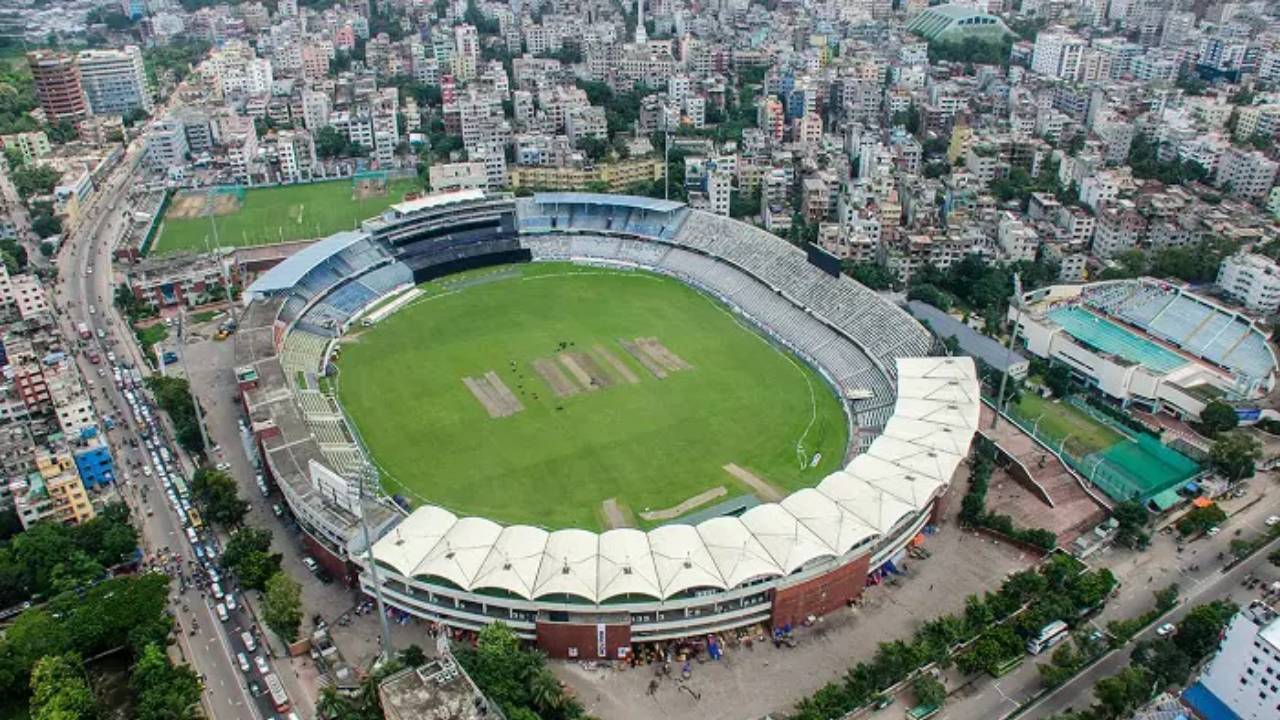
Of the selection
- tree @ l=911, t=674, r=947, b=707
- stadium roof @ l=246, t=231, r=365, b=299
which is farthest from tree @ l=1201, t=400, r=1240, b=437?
stadium roof @ l=246, t=231, r=365, b=299

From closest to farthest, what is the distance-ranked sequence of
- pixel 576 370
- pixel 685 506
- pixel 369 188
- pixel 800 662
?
1. pixel 800 662
2. pixel 685 506
3. pixel 576 370
4. pixel 369 188

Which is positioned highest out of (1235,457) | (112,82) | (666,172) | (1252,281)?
(112,82)

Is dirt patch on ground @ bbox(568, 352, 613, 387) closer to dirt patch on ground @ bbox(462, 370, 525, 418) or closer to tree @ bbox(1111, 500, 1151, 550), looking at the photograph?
dirt patch on ground @ bbox(462, 370, 525, 418)

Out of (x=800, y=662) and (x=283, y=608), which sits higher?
(x=283, y=608)

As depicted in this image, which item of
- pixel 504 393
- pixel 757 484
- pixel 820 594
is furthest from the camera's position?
pixel 504 393

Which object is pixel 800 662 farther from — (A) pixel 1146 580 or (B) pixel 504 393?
(B) pixel 504 393

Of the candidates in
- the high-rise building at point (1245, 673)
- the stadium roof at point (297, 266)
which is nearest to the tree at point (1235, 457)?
the high-rise building at point (1245, 673)

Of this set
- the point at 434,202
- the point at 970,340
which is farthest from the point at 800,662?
the point at 434,202
